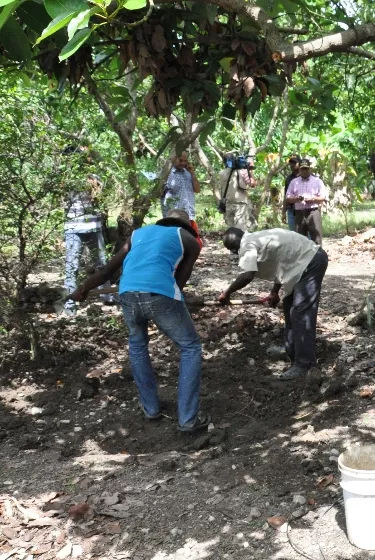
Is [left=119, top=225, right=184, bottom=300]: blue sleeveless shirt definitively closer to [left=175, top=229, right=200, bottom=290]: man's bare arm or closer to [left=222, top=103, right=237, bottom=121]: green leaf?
[left=175, top=229, right=200, bottom=290]: man's bare arm

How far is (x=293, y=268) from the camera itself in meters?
6.00

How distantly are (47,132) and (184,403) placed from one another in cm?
266

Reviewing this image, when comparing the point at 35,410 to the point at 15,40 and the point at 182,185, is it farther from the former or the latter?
the point at 182,185

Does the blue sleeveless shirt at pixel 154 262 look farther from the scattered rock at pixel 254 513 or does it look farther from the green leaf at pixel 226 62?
the scattered rock at pixel 254 513

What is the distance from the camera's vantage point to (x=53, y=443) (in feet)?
17.8

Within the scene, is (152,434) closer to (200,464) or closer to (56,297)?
(200,464)

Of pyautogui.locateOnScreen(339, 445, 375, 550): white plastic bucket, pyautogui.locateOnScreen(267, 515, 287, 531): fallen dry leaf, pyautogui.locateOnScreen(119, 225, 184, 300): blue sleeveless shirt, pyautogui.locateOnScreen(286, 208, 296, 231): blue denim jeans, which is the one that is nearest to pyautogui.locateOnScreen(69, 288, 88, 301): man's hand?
pyautogui.locateOnScreen(119, 225, 184, 300): blue sleeveless shirt

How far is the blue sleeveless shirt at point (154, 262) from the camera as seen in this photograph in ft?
16.9

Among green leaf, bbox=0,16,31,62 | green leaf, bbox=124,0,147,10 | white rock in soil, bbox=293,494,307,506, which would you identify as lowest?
white rock in soil, bbox=293,494,307,506

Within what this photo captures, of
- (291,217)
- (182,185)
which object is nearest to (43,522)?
(182,185)

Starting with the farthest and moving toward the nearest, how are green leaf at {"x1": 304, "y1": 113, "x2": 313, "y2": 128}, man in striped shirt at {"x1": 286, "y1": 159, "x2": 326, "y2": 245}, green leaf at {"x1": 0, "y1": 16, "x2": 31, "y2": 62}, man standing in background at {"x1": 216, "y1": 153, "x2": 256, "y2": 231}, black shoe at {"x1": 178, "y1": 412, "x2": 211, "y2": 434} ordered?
man standing in background at {"x1": 216, "y1": 153, "x2": 256, "y2": 231} < man in striped shirt at {"x1": 286, "y1": 159, "x2": 326, "y2": 245} < black shoe at {"x1": 178, "y1": 412, "x2": 211, "y2": 434} < green leaf at {"x1": 304, "y1": 113, "x2": 313, "y2": 128} < green leaf at {"x1": 0, "y1": 16, "x2": 31, "y2": 62}

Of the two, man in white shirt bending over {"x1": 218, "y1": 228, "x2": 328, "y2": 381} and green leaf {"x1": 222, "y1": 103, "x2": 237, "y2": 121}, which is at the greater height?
green leaf {"x1": 222, "y1": 103, "x2": 237, "y2": 121}

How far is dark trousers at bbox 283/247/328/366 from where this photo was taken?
6.02m

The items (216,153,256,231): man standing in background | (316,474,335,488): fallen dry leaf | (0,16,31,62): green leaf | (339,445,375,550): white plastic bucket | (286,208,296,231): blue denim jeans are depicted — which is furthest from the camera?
(216,153,256,231): man standing in background
